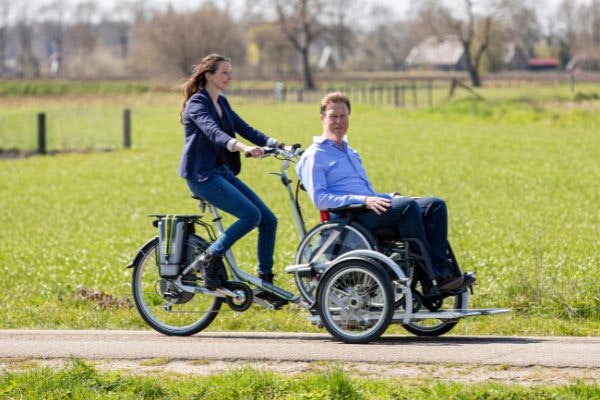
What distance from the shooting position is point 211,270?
334 inches

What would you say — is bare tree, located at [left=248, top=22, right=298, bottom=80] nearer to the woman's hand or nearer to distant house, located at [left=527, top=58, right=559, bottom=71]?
distant house, located at [left=527, top=58, right=559, bottom=71]

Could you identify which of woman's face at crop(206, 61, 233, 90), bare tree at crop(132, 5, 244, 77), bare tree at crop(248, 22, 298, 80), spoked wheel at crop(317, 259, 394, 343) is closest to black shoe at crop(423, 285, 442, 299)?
spoked wheel at crop(317, 259, 394, 343)

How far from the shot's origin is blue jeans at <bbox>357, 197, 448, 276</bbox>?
7.82 metres

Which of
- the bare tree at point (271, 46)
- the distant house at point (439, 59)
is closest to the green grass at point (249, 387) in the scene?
the bare tree at point (271, 46)

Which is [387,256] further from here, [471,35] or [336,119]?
[471,35]

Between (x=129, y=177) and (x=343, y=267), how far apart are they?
2259 cm

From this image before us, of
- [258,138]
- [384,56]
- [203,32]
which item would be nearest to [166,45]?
[203,32]

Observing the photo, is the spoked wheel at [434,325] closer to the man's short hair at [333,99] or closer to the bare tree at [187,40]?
the man's short hair at [333,99]

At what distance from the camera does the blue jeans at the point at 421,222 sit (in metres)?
7.82

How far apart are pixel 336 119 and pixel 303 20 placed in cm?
10526

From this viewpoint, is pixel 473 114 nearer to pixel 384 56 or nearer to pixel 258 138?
pixel 258 138

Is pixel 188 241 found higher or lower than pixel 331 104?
lower

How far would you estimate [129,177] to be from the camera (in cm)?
2989

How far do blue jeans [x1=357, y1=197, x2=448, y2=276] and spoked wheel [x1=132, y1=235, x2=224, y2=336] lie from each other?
4.70 ft
